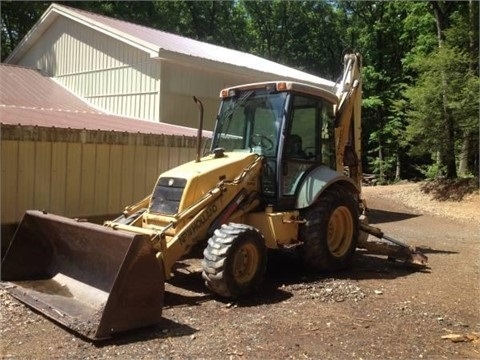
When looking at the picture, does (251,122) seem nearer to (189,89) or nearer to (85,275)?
(85,275)

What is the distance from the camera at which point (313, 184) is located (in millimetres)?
7285

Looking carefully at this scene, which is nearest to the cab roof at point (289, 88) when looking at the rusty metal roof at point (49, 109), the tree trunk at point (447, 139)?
the rusty metal roof at point (49, 109)

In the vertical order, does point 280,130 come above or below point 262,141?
above

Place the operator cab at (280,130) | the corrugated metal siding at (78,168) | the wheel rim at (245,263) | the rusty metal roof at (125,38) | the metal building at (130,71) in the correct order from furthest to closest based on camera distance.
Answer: the metal building at (130,71) → the rusty metal roof at (125,38) → the corrugated metal siding at (78,168) → the operator cab at (280,130) → the wheel rim at (245,263)

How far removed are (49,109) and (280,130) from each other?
7.28 metres

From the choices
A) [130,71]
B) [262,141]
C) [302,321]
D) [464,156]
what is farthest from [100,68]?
[464,156]

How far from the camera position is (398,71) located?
33375 mm

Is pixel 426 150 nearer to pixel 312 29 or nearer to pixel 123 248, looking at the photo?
pixel 123 248

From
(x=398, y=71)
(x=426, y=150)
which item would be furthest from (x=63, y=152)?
(x=398, y=71)

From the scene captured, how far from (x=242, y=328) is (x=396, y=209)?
13980 mm

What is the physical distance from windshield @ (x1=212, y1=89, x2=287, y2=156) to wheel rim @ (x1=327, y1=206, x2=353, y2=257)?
1.45 meters

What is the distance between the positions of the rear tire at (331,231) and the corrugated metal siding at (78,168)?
4417mm

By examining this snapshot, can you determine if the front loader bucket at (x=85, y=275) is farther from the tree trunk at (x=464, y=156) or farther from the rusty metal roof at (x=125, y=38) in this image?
the tree trunk at (x=464, y=156)

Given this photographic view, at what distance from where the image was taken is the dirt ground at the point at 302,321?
4.59m
